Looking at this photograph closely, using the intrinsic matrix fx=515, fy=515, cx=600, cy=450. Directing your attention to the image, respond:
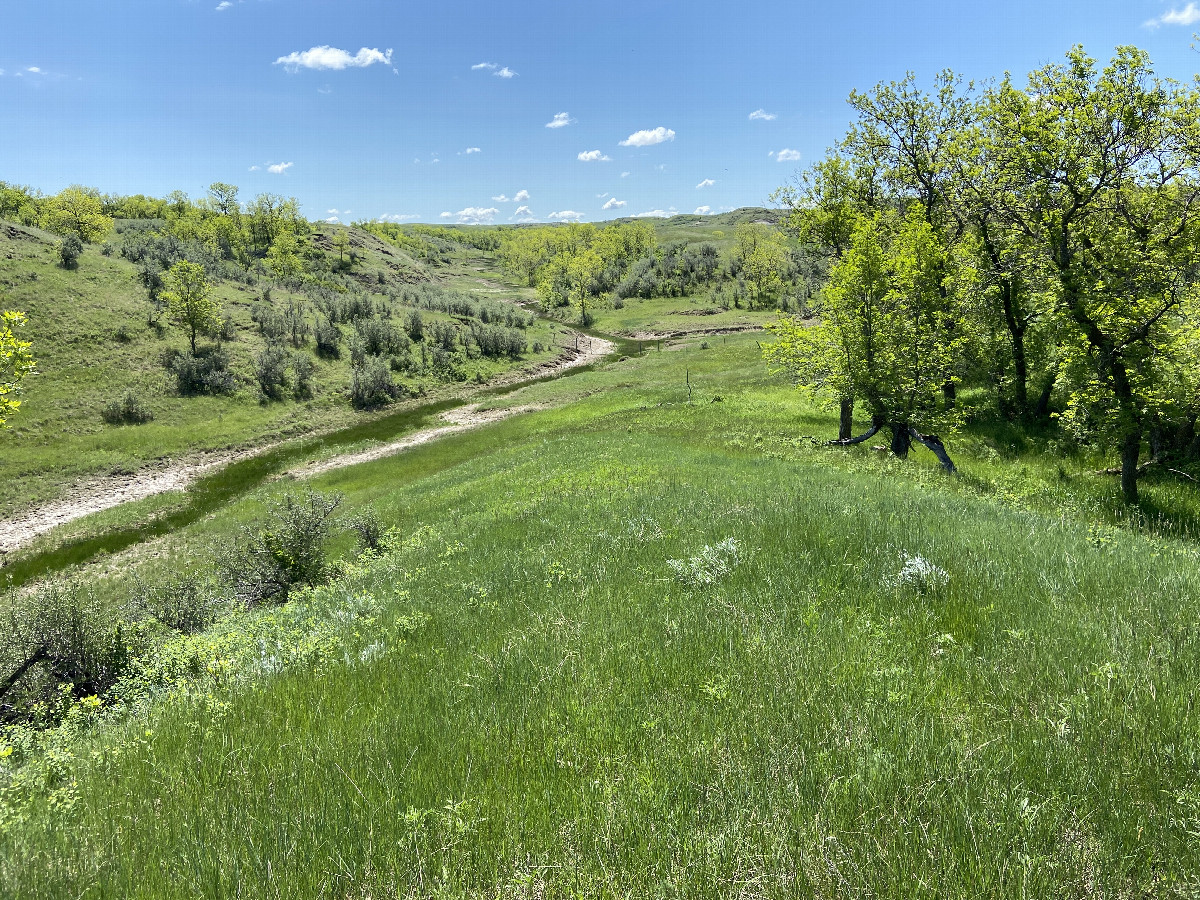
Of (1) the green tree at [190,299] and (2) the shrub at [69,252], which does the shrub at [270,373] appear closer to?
(1) the green tree at [190,299]

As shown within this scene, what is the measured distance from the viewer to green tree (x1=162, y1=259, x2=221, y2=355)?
1721 inches

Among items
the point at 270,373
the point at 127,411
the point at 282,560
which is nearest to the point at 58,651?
the point at 282,560

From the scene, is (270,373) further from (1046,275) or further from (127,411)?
(1046,275)

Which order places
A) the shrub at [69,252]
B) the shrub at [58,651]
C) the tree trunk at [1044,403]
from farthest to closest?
the shrub at [69,252] → the tree trunk at [1044,403] → the shrub at [58,651]

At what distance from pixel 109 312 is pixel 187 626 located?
48760 millimetres

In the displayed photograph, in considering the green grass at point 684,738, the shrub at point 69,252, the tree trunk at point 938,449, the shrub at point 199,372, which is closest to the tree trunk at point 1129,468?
the tree trunk at point 938,449

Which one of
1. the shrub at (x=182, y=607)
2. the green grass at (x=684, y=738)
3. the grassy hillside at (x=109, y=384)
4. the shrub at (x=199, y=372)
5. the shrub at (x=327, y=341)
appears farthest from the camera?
the shrub at (x=327, y=341)

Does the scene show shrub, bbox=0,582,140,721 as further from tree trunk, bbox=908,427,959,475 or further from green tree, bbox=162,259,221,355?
green tree, bbox=162,259,221,355

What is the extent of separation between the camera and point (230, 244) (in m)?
87.0

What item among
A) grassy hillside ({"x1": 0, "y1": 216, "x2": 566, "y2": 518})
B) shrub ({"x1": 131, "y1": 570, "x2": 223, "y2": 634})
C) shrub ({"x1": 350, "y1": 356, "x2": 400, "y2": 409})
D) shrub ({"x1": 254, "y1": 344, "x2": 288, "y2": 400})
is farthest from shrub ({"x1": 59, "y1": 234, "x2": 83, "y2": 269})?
shrub ({"x1": 131, "y1": 570, "x2": 223, "y2": 634})

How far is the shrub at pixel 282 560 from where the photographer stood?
1362 cm

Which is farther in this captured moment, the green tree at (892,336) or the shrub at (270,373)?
the shrub at (270,373)

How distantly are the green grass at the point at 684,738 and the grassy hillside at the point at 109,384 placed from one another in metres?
37.1

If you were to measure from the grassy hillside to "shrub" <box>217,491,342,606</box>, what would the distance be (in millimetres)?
26377
